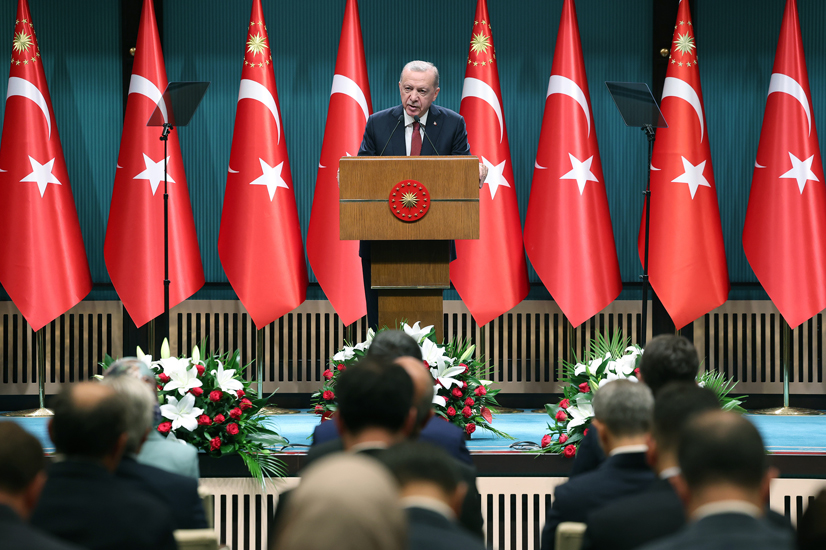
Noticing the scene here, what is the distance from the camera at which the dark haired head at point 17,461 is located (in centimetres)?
182

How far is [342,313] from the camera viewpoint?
6.45 m

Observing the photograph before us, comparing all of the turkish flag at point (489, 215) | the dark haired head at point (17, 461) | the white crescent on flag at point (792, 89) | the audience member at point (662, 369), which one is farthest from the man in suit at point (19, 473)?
the white crescent on flag at point (792, 89)

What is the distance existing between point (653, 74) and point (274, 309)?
11.0ft

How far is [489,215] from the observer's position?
21.4ft

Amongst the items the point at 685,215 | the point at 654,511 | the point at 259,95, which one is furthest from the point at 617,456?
the point at 259,95

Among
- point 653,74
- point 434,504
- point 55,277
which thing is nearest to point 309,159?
point 55,277

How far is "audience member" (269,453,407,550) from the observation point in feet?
3.51

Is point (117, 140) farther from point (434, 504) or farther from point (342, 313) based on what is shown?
point (434, 504)

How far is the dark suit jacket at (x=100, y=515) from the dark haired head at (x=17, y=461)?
0.15 m

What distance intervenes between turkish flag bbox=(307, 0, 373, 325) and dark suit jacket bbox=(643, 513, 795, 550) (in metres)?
4.92

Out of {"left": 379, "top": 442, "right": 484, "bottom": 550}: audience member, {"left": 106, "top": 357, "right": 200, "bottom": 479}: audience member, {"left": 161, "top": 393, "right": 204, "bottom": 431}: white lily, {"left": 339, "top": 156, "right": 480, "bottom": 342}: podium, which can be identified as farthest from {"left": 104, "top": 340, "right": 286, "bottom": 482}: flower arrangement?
{"left": 379, "top": 442, "right": 484, "bottom": 550}: audience member

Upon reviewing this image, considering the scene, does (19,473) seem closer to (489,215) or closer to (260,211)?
(260,211)

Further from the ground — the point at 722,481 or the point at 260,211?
the point at 260,211

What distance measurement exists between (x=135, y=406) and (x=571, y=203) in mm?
4606
